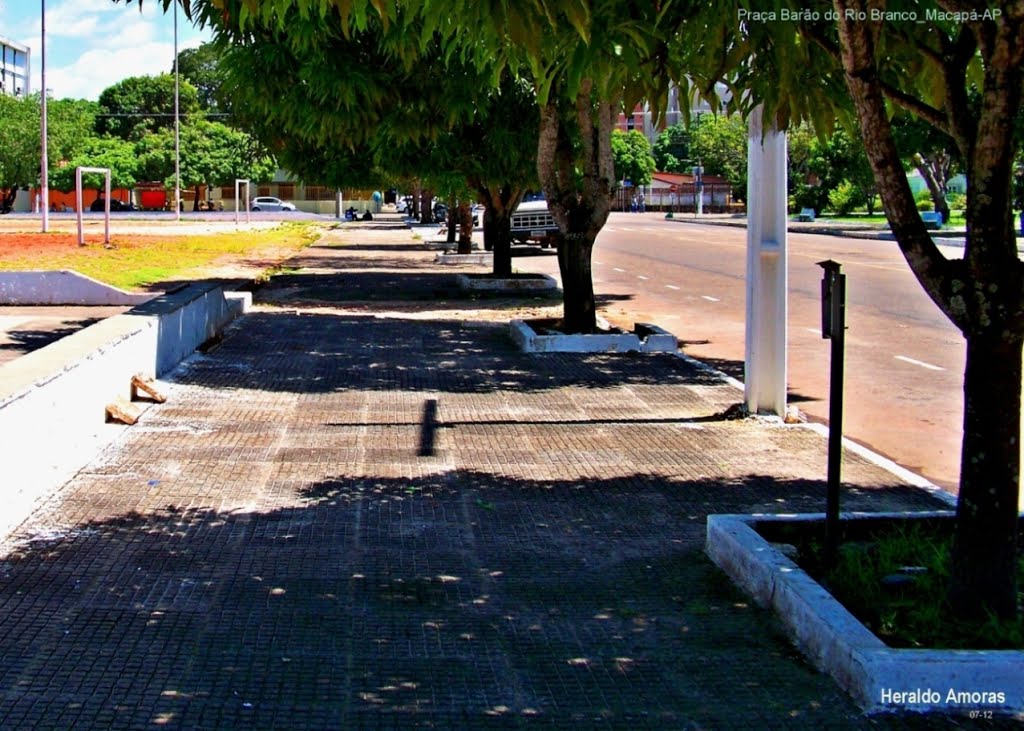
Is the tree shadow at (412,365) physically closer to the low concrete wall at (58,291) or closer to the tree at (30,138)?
the low concrete wall at (58,291)

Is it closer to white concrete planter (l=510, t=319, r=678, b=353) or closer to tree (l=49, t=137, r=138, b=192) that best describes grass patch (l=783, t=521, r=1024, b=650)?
white concrete planter (l=510, t=319, r=678, b=353)

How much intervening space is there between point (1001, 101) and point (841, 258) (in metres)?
30.5

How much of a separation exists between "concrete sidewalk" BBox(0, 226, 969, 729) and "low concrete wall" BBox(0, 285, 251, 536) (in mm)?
183

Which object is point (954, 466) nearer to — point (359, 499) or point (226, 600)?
point (359, 499)

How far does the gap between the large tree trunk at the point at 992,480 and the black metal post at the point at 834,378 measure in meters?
0.62

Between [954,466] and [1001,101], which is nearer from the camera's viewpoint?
[1001,101]

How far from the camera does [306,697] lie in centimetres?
448

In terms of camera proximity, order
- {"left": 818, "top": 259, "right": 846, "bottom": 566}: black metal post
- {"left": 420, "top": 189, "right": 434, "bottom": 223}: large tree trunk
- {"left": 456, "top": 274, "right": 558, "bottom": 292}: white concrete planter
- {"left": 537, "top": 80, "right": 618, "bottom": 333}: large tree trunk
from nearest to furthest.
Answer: {"left": 818, "top": 259, "right": 846, "bottom": 566}: black metal post → {"left": 537, "top": 80, "right": 618, "bottom": 333}: large tree trunk → {"left": 456, "top": 274, "right": 558, "bottom": 292}: white concrete planter → {"left": 420, "top": 189, "right": 434, "bottom": 223}: large tree trunk

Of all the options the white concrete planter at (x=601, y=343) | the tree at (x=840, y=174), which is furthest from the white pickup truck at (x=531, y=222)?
the tree at (x=840, y=174)

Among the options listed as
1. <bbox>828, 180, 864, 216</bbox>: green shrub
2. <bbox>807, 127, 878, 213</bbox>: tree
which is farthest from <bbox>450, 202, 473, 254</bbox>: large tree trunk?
<bbox>828, 180, 864, 216</bbox>: green shrub

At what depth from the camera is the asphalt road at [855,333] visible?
34.3 ft

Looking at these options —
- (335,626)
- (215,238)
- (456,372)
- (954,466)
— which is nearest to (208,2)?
(456,372)

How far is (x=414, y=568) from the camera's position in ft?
20.0

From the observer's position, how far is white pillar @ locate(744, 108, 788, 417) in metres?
10.3
